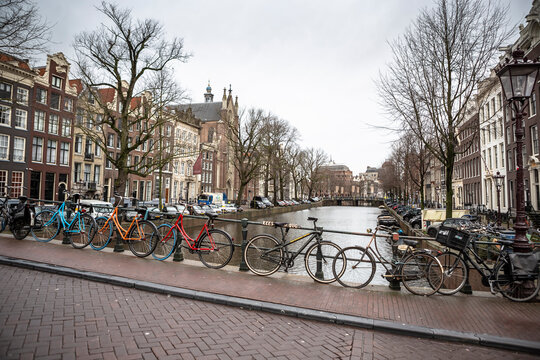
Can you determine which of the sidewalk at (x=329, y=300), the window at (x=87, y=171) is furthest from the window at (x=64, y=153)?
the sidewalk at (x=329, y=300)

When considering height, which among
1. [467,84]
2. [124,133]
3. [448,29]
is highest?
→ [448,29]

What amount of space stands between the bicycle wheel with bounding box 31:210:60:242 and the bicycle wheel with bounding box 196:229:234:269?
5.15m

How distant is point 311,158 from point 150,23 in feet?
185

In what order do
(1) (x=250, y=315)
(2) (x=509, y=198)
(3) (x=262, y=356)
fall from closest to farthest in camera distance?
(3) (x=262, y=356) → (1) (x=250, y=315) → (2) (x=509, y=198)

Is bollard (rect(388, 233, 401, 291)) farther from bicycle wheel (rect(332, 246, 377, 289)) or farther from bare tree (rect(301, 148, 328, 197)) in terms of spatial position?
bare tree (rect(301, 148, 328, 197))

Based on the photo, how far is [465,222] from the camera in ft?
50.6

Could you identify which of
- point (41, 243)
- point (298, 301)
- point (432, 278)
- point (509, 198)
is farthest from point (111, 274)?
point (509, 198)

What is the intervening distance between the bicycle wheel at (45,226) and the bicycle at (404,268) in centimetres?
850

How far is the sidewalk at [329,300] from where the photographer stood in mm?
4332

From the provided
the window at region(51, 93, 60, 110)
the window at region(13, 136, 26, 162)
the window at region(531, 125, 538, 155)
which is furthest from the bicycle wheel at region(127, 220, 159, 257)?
the window at region(531, 125, 538, 155)

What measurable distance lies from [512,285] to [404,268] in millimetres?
1845

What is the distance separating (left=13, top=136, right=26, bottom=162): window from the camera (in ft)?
94.7

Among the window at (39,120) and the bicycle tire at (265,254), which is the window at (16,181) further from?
the bicycle tire at (265,254)

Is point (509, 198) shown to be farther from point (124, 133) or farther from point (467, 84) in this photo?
point (124, 133)
